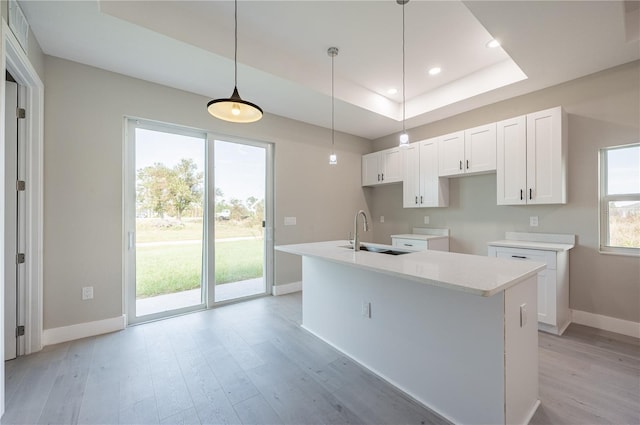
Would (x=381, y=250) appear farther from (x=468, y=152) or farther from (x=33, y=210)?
(x=33, y=210)

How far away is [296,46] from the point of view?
114 inches

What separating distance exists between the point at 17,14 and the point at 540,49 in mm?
4265

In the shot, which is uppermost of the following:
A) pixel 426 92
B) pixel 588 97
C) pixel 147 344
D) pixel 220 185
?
pixel 426 92

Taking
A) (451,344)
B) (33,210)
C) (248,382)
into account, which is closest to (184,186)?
(33,210)

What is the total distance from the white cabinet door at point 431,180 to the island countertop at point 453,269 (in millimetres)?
2108

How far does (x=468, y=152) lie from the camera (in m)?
3.67

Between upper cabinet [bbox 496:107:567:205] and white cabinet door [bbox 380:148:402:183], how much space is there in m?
1.53

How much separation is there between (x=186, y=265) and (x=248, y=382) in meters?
1.99

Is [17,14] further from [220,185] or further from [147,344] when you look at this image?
[147,344]

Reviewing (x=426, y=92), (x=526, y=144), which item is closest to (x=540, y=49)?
(x=526, y=144)

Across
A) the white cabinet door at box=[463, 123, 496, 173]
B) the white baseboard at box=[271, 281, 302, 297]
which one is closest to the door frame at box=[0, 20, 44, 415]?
the white baseboard at box=[271, 281, 302, 297]

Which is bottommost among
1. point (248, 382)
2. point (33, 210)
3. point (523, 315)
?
point (248, 382)

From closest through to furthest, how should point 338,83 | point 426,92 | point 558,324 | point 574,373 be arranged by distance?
point 574,373, point 558,324, point 338,83, point 426,92

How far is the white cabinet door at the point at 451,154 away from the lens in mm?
3758
